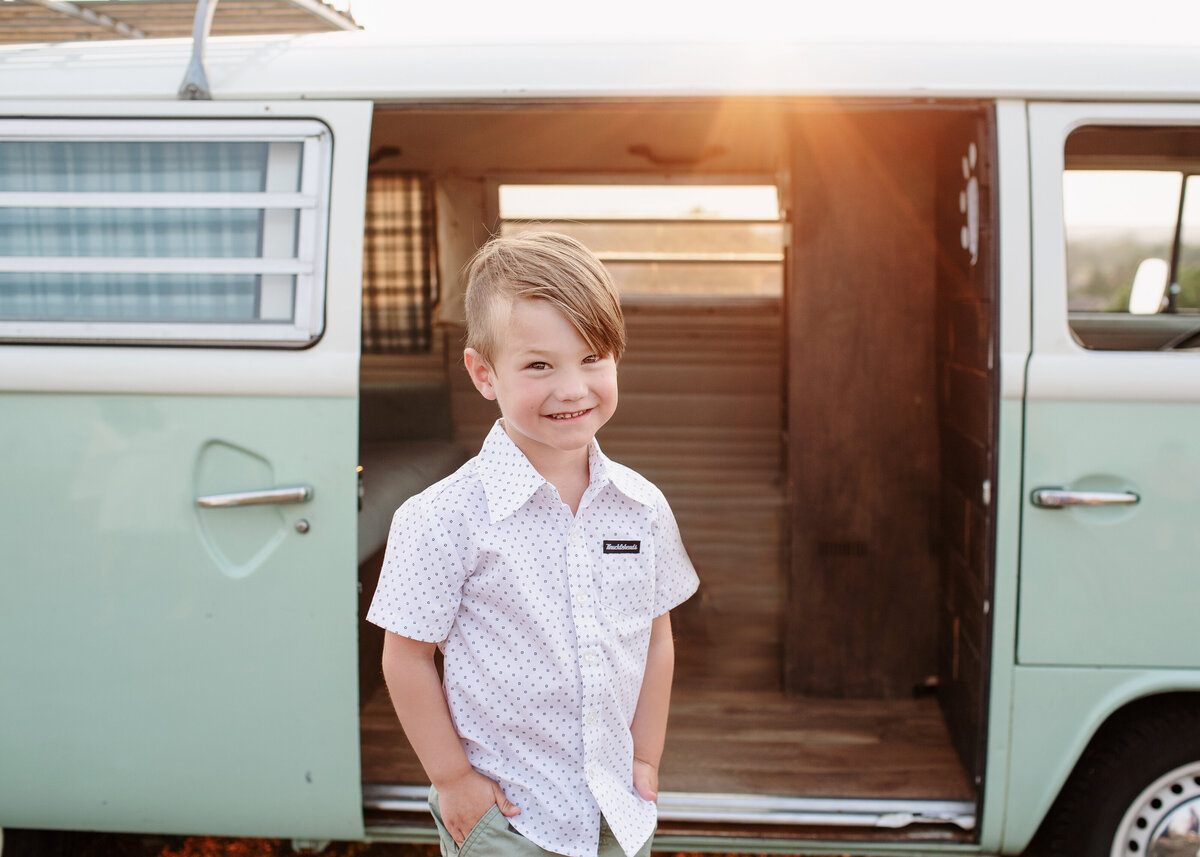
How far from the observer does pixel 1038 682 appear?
201 centimetres

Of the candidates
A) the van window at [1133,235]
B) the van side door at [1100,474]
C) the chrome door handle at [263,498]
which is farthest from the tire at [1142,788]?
the chrome door handle at [263,498]

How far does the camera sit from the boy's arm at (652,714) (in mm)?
1379

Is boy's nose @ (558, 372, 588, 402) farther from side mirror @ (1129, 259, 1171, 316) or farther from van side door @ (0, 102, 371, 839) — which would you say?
side mirror @ (1129, 259, 1171, 316)

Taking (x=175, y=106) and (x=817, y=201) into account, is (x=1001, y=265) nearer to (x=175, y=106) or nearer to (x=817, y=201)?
(x=817, y=201)

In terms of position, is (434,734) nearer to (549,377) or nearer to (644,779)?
(644,779)

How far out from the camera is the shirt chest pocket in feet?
4.30

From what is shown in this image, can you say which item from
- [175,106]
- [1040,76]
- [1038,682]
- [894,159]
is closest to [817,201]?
[894,159]

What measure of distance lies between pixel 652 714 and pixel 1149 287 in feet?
7.65

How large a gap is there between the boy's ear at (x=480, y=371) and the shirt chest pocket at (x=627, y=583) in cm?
30

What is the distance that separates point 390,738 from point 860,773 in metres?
1.41

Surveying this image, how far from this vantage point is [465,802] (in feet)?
4.17

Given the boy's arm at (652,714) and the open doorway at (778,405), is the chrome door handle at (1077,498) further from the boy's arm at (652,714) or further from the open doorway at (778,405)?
the boy's arm at (652,714)

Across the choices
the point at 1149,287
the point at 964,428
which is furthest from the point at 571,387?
the point at 1149,287

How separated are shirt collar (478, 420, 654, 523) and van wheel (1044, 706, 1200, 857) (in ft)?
4.78
